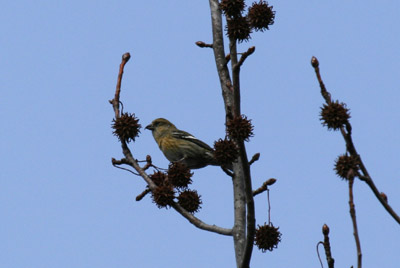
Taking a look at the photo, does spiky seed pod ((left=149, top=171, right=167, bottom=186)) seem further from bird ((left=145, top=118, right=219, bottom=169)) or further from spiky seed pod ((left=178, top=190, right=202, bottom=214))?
bird ((left=145, top=118, right=219, bottom=169))

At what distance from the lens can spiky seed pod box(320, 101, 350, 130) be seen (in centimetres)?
435

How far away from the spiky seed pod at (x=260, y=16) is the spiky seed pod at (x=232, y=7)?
0.72 feet

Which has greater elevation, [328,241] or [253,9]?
[253,9]

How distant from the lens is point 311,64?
432cm

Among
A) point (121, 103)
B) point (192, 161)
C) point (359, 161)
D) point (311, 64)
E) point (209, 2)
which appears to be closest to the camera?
point (359, 161)

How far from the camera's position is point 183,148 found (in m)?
11.5

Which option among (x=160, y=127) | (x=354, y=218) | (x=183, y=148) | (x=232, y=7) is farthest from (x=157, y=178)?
(x=160, y=127)

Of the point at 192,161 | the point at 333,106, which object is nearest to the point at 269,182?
the point at 333,106

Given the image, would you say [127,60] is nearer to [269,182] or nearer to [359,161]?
[269,182]

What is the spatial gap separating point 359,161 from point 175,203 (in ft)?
8.21

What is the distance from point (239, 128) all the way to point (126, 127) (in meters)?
1.41

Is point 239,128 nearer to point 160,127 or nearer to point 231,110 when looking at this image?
point 231,110

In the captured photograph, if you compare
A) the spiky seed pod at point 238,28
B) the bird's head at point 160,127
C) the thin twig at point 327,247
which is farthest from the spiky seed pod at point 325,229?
the bird's head at point 160,127

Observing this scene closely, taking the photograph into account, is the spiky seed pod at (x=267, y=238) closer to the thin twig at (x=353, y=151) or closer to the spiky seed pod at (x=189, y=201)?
the spiky seed pod at (x=189, y=201)
